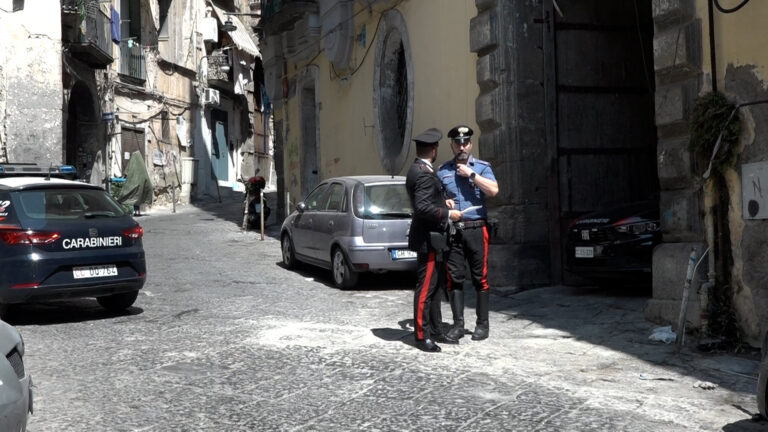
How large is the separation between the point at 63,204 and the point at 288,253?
16.6 feet

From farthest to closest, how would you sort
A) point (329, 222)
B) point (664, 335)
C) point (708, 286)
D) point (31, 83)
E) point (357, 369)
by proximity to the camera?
point (31, 83) → point (329, 222) → point (664, 335) → point (708, 286) → point (357, 369)

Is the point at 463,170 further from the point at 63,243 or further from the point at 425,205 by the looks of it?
the point at 63,243

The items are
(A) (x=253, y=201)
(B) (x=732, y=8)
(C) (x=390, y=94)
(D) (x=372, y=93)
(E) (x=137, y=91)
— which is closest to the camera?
(B) (x=732, y=8)

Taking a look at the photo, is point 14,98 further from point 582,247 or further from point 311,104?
point 582,247

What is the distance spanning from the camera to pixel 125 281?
8828 millimetres

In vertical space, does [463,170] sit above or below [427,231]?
above

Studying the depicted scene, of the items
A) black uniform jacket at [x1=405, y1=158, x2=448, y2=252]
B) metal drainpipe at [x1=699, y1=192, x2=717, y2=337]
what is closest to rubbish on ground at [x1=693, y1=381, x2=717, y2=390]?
metal drainpipe at [x1=699, y1=192, x2=717, y2=337]

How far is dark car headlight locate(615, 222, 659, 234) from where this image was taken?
356 inches

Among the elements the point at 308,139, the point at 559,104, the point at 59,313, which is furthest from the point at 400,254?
the point at 308,139

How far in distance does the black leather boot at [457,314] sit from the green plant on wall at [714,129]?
2374 millimetres

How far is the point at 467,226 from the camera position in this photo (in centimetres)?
732

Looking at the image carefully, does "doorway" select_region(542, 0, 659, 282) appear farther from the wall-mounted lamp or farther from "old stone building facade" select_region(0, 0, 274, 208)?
the wall-mounted lamp

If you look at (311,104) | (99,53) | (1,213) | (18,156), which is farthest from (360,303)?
(99,53)

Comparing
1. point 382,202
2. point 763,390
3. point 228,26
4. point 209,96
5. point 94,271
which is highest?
point 228,26
